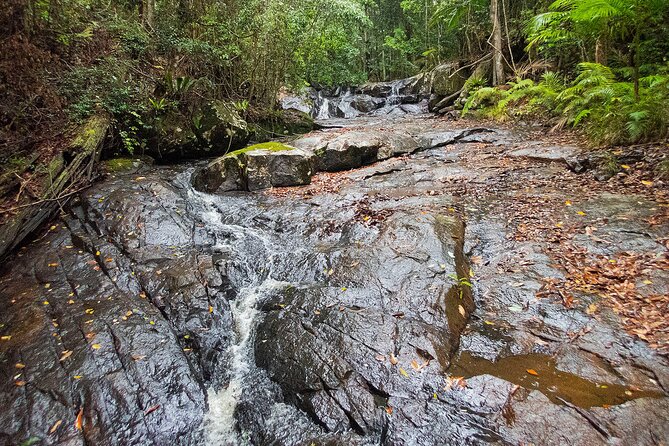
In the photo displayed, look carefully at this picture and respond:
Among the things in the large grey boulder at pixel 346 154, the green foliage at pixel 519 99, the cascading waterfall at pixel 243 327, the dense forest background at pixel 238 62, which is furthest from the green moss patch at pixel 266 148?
the green foliage at pixel 519 99

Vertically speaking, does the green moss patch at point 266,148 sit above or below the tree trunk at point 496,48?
below

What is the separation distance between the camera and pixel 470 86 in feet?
50.0

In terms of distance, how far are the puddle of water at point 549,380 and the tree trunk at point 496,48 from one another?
1410 cm

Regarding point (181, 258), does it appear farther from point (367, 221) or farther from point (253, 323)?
point (367, 221)

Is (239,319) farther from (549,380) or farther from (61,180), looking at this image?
(61,180)

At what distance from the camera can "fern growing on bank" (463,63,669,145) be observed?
20.6 ft

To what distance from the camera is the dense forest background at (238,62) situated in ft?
21.4

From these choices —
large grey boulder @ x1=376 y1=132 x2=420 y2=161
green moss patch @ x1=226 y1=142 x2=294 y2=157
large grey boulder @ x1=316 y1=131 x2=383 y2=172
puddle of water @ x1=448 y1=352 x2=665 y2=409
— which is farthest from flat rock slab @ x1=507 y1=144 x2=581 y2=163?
green moss patch @ x1=226 y1=142 x2=294 y2=157

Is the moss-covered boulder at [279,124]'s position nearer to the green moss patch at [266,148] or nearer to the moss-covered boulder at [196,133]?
the moss-covered boulder at [196,133]

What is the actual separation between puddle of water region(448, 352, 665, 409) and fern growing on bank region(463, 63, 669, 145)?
5.52 metres

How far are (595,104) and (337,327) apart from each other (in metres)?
8.82

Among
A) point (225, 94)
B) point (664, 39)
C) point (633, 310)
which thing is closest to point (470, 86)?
point (664, 39)

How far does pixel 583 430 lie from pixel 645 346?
1.22 metres

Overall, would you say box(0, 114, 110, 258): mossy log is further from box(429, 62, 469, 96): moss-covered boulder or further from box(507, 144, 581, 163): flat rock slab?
box(429, 62, 469, 96): moss-covered boulder
